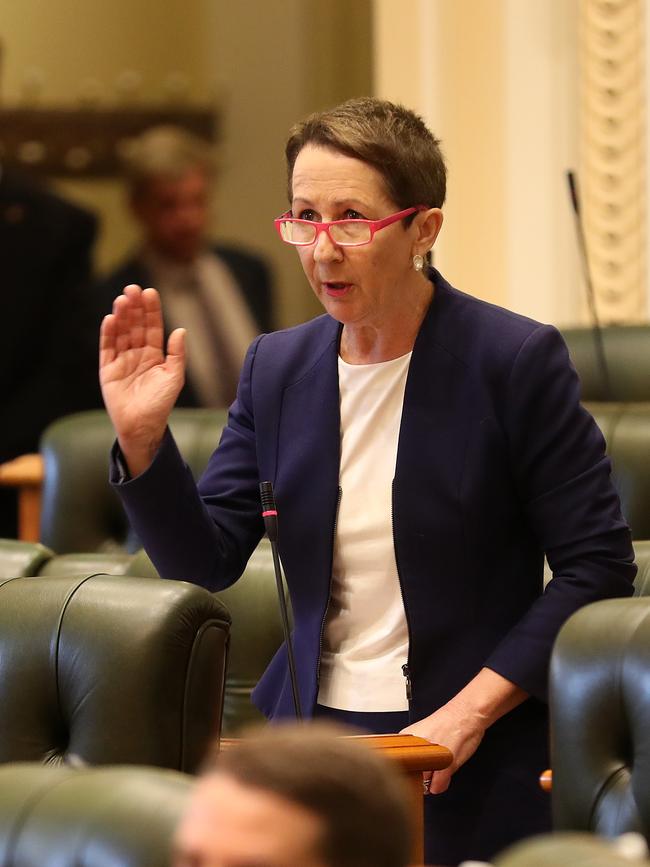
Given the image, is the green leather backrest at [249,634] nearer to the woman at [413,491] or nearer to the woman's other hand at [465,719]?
the woman at [413,491]

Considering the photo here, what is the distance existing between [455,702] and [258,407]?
45 cm

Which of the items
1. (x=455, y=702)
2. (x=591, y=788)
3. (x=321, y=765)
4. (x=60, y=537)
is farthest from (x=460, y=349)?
(x=60, y=537)

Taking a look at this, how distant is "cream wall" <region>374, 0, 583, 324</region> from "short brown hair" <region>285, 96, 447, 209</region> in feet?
8.63

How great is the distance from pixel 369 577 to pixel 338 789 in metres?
0.96

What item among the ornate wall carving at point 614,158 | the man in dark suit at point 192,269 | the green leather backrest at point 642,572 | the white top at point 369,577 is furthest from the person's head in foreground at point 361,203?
the man in dark suit at point 192,269

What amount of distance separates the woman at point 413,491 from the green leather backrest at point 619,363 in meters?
1.49

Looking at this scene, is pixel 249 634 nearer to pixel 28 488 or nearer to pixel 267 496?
pixel 267 496

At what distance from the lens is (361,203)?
5.78 ft

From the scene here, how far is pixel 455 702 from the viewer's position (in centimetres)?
175

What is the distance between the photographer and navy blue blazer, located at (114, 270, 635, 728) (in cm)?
175

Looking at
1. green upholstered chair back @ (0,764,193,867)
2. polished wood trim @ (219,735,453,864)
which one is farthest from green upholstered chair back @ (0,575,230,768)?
green upholstered chair back @ (0,764,193,867)

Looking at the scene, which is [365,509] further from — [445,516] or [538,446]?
[538,446]

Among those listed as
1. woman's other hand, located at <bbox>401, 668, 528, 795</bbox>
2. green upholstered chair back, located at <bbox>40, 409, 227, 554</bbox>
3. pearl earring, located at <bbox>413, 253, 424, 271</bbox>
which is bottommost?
green upholstered chair back, located at <bbox>40, 409, 227, 554</bbox>

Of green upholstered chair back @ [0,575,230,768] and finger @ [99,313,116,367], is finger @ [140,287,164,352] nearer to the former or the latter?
finger @ [99,313,116,367]
